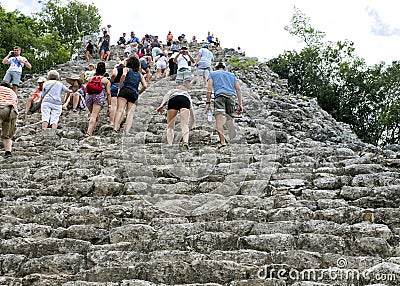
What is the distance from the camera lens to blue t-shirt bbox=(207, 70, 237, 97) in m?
8.54

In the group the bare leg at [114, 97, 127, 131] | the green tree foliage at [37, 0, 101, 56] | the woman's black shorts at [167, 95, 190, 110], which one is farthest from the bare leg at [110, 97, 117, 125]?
the green tree foliage at [37, 0, 101, 56]

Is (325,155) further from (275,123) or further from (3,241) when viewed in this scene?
(3,241)

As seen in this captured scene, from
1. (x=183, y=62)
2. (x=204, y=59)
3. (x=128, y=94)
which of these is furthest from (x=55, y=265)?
(x=204, y=59)

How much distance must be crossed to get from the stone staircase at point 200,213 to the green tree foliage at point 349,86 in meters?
21.2

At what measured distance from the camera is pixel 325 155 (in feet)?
23.8

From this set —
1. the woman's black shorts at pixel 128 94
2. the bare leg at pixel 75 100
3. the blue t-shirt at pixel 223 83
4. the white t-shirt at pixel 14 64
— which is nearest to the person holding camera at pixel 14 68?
the white t-shirt at pixel 14 64

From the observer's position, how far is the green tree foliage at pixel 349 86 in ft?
91.4

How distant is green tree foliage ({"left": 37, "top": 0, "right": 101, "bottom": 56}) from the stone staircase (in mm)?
41110

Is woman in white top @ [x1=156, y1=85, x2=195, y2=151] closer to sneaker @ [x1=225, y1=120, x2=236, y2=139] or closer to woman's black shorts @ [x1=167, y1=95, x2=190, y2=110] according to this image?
woman's black shorts @ [x1=167, y1=95, x2=190, y2=110]

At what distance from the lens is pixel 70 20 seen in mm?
47469

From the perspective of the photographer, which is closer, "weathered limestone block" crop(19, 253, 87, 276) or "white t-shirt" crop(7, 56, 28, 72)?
"weathered limestone block" crop(19, 253, 87, 276)

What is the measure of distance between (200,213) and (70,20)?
46.5 meters

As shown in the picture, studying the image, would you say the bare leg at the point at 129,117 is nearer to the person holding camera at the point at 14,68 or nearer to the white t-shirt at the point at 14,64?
the person holding camera at the point at 14,68

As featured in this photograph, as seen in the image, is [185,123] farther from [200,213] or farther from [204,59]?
[204,59]
